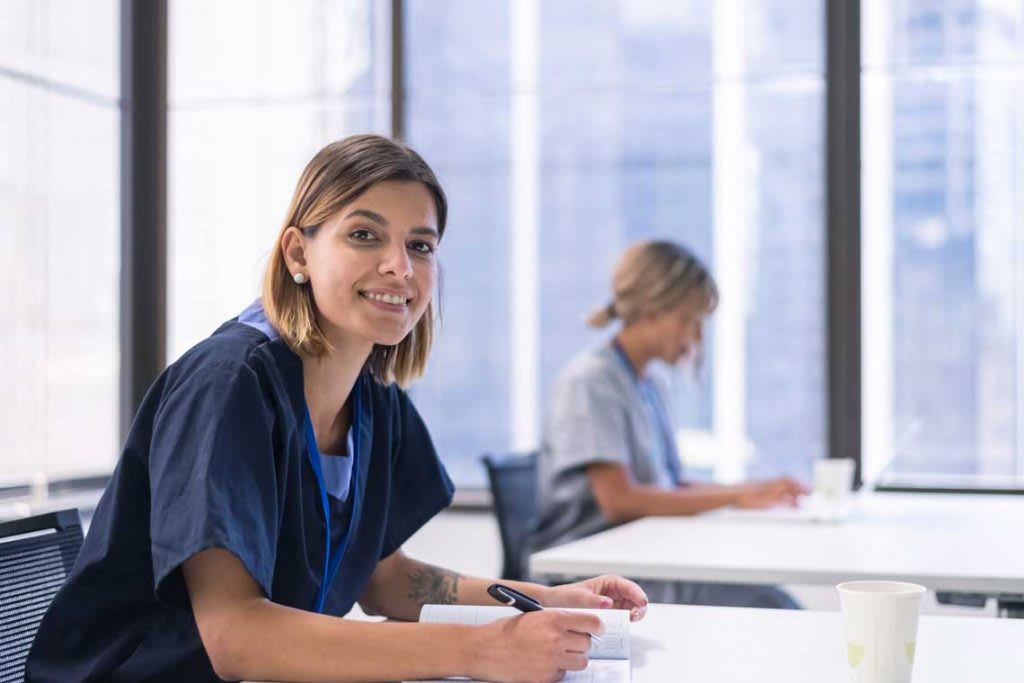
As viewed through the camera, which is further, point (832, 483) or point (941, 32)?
point (941, 32)

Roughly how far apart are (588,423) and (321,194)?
1.42 metres

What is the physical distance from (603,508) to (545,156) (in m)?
1.59

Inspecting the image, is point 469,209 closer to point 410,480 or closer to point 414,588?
point 410,480

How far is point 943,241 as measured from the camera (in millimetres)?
3750

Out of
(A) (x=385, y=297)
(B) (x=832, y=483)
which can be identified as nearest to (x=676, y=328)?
(B) (x=832, y=483)

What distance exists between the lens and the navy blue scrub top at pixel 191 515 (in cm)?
127

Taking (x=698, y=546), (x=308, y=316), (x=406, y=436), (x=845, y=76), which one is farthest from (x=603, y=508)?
(x=845, y=76)

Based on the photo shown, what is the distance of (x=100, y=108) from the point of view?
13.0 ft

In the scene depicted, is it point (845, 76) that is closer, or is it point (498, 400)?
point (845, 76)

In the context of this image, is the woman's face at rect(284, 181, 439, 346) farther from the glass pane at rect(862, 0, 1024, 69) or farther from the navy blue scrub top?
the glass pane at rect(862, 0, 1024, 69)

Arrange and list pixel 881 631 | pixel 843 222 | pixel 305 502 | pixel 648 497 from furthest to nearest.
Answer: pixel 843 222 → pixel 648 497 → pixel 305 502 → pixel 881 631

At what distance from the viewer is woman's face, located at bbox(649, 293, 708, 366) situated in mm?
3021

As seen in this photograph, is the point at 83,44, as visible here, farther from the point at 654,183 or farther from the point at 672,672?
the point at 672,672

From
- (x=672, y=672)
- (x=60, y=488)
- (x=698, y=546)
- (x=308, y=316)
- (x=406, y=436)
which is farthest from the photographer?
(x=60, y=488)
